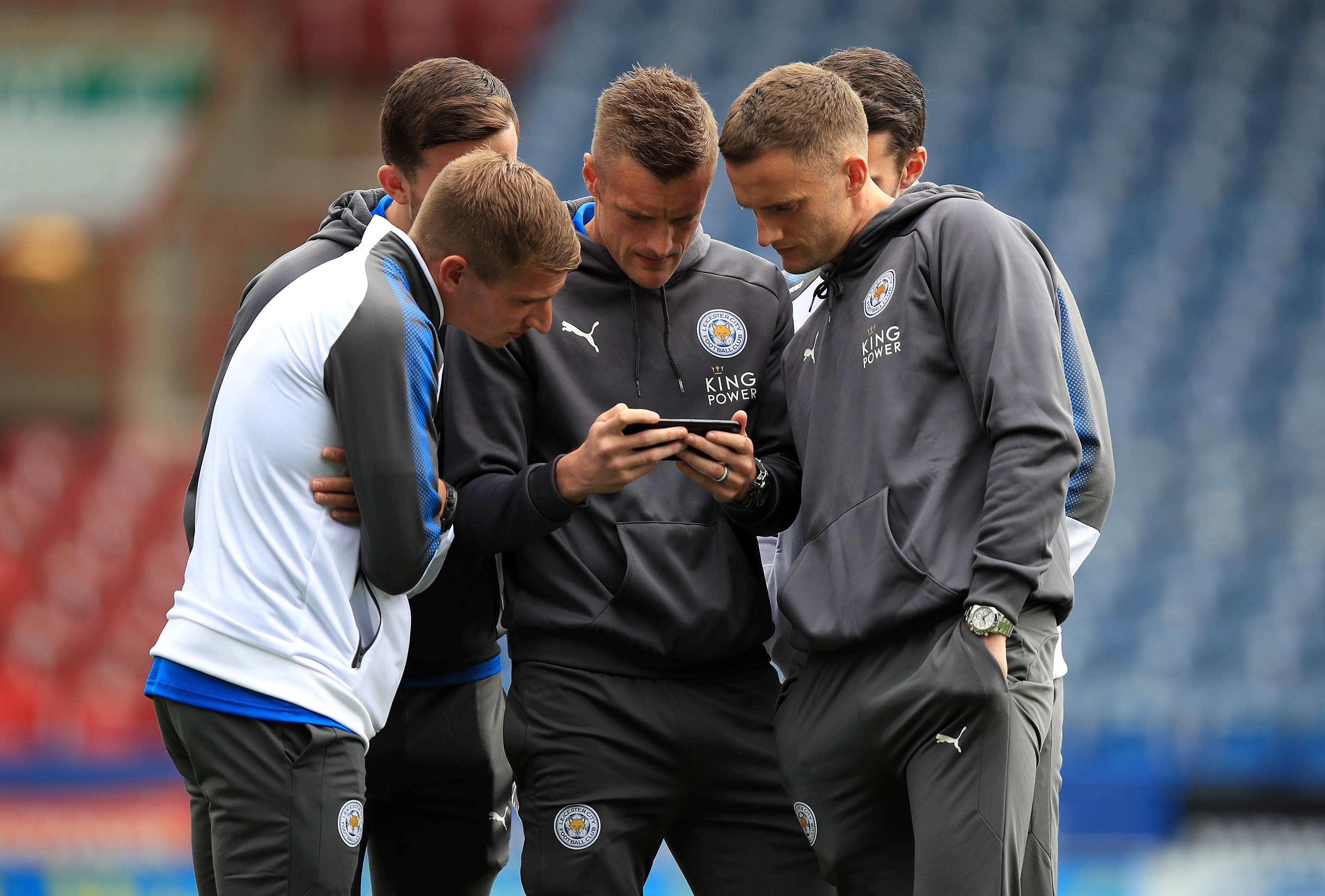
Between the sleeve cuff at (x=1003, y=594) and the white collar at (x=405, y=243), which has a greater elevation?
the white collar at (x=405, y=243)

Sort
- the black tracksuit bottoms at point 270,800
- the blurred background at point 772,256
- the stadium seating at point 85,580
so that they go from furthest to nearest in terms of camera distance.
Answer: the stadium seating at point 85,580, the blurred background at point 772,256, the black tracksuit bottoms at point 270,800

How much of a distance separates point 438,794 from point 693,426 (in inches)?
A: 36.5

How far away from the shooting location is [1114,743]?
5.83 metres

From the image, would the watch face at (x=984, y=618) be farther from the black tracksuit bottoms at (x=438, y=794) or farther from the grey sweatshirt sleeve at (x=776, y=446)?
the black tracksuit bottoms at (x=438, y=794)

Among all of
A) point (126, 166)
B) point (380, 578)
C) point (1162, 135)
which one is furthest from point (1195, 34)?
point (380, 578)

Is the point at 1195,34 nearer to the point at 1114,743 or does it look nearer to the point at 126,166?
the point at 1114,743

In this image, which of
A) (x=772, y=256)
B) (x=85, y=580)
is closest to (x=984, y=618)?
(x=772, y=256)

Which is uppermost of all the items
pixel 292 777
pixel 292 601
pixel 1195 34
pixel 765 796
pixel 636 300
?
pixel 1195 34

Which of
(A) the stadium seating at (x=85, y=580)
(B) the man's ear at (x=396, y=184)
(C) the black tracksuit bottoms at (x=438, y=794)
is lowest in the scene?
(A) the stadium seating at (x=85, y=580)

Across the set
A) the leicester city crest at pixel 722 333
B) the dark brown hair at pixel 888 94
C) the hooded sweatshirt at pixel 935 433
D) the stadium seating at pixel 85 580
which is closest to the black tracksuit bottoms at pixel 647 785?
the hooded sweatshirt at pixel 935 433

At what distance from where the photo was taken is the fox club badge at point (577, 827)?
2.38 metres

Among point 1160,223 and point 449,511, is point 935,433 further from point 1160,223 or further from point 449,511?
point 1160,223

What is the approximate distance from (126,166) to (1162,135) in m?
7.93

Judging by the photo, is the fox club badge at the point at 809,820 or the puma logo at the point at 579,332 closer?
the fox club badge at the point at 809,820
